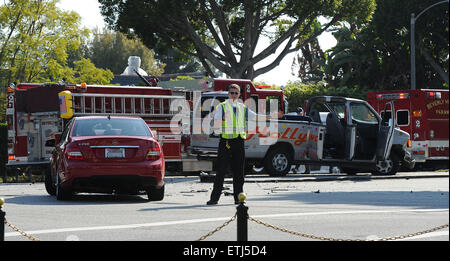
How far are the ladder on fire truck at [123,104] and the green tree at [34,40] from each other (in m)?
18.7

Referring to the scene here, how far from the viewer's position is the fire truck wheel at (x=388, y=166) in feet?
78.1

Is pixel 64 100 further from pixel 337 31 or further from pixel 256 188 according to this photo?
pixel 337 31

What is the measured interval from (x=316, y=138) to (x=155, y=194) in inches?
355

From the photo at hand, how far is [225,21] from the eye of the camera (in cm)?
3722

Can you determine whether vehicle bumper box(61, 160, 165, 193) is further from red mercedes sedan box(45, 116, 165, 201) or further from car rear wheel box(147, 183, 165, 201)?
car rear wheel box(147, 183, 165, 201)

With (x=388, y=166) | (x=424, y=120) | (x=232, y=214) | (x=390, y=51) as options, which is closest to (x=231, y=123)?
(x=232, y=214)

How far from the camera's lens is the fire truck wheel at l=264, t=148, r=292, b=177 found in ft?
73.3

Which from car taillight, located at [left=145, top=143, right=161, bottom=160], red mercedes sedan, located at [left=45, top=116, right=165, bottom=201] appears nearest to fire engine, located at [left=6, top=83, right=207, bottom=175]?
red mercedes sedan, located at [left=45, top=116, right=165, bottom=201]

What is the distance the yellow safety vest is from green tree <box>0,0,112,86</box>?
1088 inches

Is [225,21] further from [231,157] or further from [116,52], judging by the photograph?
[116,52]

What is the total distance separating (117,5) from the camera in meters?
36.8

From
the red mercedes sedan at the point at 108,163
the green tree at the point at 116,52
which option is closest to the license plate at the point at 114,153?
the red mercedes sedan at the point at 108,163

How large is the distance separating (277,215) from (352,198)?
143 inches
